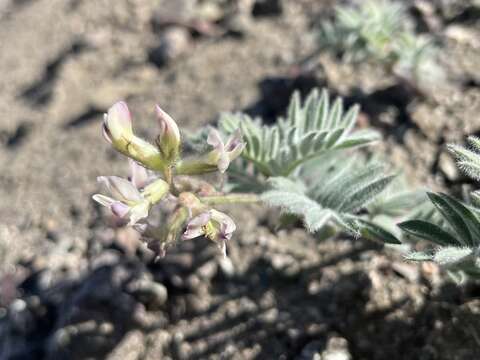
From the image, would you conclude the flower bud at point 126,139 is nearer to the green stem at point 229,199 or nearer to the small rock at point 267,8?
the green stem at point 229,199

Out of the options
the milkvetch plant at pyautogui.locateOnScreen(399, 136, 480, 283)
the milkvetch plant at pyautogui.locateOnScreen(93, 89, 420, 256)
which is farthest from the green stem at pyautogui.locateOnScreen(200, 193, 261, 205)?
the milkvetch plant at pyautogui.locateOnScreen(399, 136, 480, 283)

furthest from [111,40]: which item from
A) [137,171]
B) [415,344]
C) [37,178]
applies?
[415,344]

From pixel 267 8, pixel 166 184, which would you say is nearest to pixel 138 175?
pixel 166 184

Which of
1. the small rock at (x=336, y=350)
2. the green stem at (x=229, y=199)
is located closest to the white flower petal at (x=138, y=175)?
the green stem at (x=229, y=199)

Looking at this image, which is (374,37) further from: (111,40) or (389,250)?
(111,40)

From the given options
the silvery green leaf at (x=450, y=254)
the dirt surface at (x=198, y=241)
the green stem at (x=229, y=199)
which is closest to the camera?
the silvery green leaf at (x=450, y=254)

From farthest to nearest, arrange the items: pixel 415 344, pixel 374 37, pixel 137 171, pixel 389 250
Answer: pixel 374 37 → pixel 389 250 → pixel 415 344 → pixel 137 171

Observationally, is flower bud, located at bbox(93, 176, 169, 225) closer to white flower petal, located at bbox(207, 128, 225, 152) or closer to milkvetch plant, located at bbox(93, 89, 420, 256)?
milkvetch plant, located at bbox(93, 89, 420, 256)
